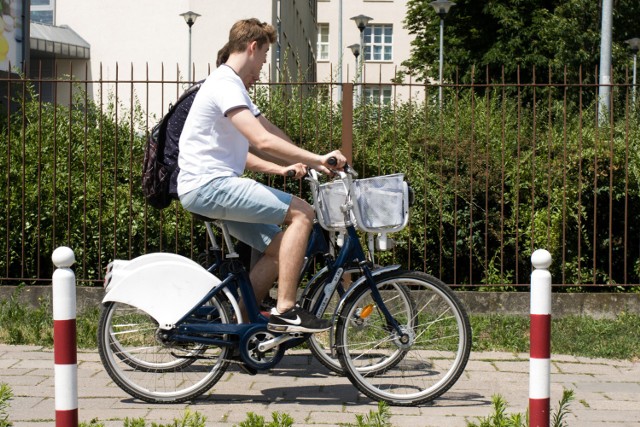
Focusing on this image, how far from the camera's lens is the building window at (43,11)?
3142cm

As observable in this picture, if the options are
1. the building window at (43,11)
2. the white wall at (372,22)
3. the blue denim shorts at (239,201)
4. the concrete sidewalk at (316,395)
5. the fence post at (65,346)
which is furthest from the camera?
the white wall at (372,22)

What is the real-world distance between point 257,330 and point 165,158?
1.06m

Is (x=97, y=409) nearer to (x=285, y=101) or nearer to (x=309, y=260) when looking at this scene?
(x=309, y=260)

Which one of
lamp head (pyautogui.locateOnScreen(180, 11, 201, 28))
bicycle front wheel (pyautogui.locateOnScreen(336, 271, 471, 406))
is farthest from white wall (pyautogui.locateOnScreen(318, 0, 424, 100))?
bicycle front wheel (pyautogui.locateOnScreen(336, 271, 471, 406))

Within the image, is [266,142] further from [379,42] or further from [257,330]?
[379,42]

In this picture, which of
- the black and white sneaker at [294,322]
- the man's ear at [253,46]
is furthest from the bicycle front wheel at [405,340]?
the man's ear at [253,46]

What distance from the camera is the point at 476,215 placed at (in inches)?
377

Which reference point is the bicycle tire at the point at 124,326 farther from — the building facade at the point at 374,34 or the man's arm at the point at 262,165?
the building facade at the point at 374,34

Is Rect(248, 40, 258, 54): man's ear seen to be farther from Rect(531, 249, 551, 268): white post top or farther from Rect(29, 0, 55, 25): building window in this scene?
Rect(29, 0, 55, 25): building window

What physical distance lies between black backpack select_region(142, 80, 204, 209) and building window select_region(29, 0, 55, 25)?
26.6 meters

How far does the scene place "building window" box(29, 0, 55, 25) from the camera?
1237 inches

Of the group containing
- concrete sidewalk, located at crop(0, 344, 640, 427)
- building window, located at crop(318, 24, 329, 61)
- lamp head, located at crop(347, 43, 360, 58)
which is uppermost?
building window, located at crop(318, 24, 329, 61)

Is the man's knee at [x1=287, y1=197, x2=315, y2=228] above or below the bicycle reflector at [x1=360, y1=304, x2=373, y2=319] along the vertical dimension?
above

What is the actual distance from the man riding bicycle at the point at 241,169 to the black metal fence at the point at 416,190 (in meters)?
3.56
